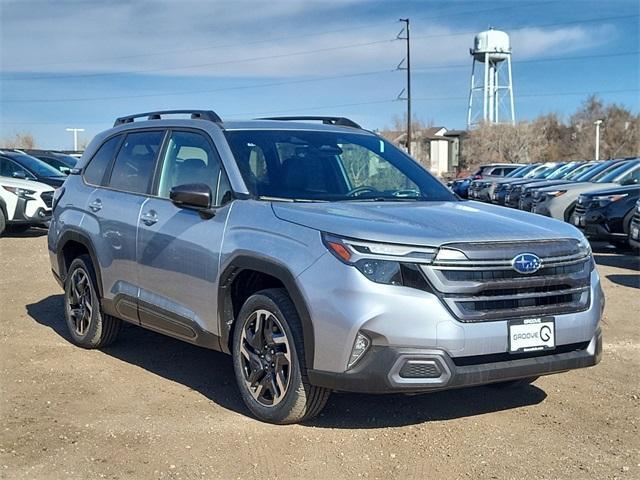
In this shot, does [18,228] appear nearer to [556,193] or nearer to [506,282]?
[556,193]

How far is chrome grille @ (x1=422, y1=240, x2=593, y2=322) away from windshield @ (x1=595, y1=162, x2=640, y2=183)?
40.3ft

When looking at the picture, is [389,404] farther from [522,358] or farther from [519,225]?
[519,225]

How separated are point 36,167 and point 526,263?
49.9 feet

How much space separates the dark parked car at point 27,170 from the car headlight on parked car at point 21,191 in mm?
1276

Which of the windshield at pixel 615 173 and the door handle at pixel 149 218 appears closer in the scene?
the door handle at pixel 149 218

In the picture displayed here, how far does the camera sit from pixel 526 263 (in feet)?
13.8

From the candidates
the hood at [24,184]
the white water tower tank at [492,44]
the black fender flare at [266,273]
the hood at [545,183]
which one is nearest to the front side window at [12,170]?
the hood at [24,184]

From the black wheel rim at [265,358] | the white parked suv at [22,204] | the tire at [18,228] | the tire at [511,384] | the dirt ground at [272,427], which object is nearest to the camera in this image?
the dirt ground at [272,427]

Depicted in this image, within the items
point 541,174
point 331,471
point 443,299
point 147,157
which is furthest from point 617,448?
point 541,174

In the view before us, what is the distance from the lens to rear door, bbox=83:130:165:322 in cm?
580

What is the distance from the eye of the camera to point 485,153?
67750 mm

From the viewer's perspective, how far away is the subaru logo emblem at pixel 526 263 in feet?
13.7

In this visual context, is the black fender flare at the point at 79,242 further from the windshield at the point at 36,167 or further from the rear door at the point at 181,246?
the windshield at the point at 36,167

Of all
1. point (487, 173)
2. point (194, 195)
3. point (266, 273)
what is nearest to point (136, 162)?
point (194, 195)
